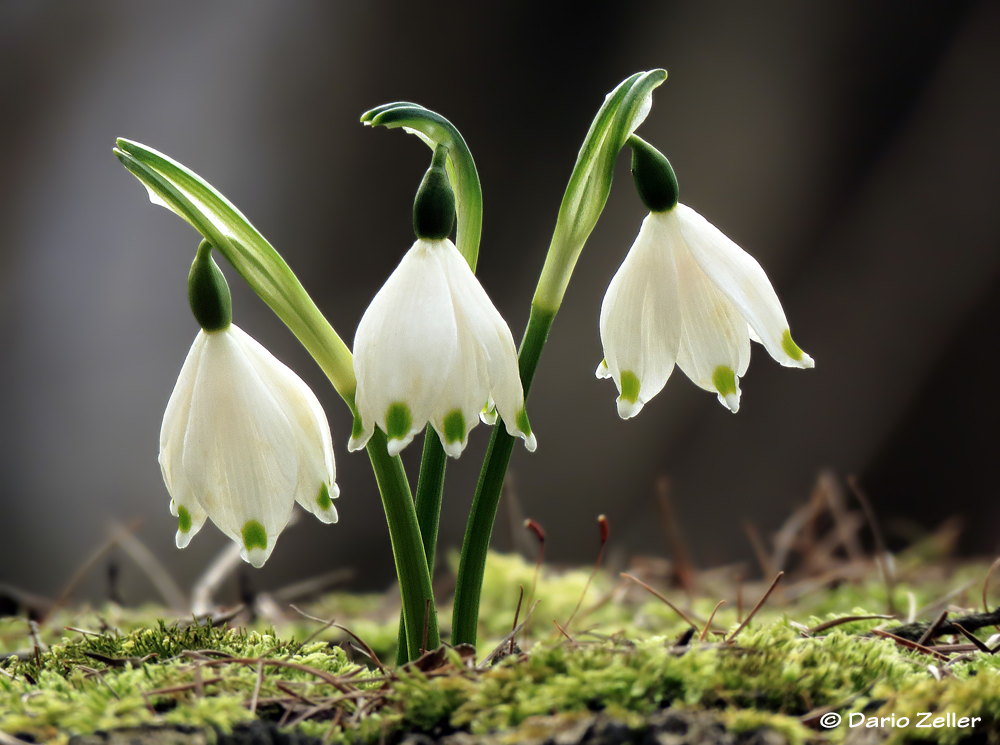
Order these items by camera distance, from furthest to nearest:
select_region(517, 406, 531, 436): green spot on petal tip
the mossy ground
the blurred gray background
Answer: the blurred gray background
select_region(517, 406, 531, 436): green spot on petal tip
the mossy ground

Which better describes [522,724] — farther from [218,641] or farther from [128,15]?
[128,15]

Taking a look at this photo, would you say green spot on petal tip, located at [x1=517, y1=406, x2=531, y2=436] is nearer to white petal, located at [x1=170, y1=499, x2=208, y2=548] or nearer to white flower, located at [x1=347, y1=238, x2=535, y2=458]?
white flower, located at [x1=347, y1=238, x2=535, y2=458]

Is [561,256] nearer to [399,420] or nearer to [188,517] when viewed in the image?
[399,420]

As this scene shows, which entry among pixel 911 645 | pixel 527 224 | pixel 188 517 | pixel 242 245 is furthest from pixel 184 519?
pixel 527 224

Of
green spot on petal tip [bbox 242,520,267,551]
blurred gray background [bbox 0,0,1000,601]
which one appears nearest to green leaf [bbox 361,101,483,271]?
green spot on petal tip [bbox 242,520,267,551]

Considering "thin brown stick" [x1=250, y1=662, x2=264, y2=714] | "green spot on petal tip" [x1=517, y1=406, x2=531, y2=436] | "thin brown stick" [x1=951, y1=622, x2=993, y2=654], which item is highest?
"green spot on petal tip" [x1=517, y1=406, x2=531, y2=436]

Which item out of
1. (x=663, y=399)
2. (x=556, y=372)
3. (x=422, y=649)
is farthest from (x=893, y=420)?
(x=422, y=649)

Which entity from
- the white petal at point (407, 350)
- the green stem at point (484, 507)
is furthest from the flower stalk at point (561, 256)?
the white petal at point (407, 350)
